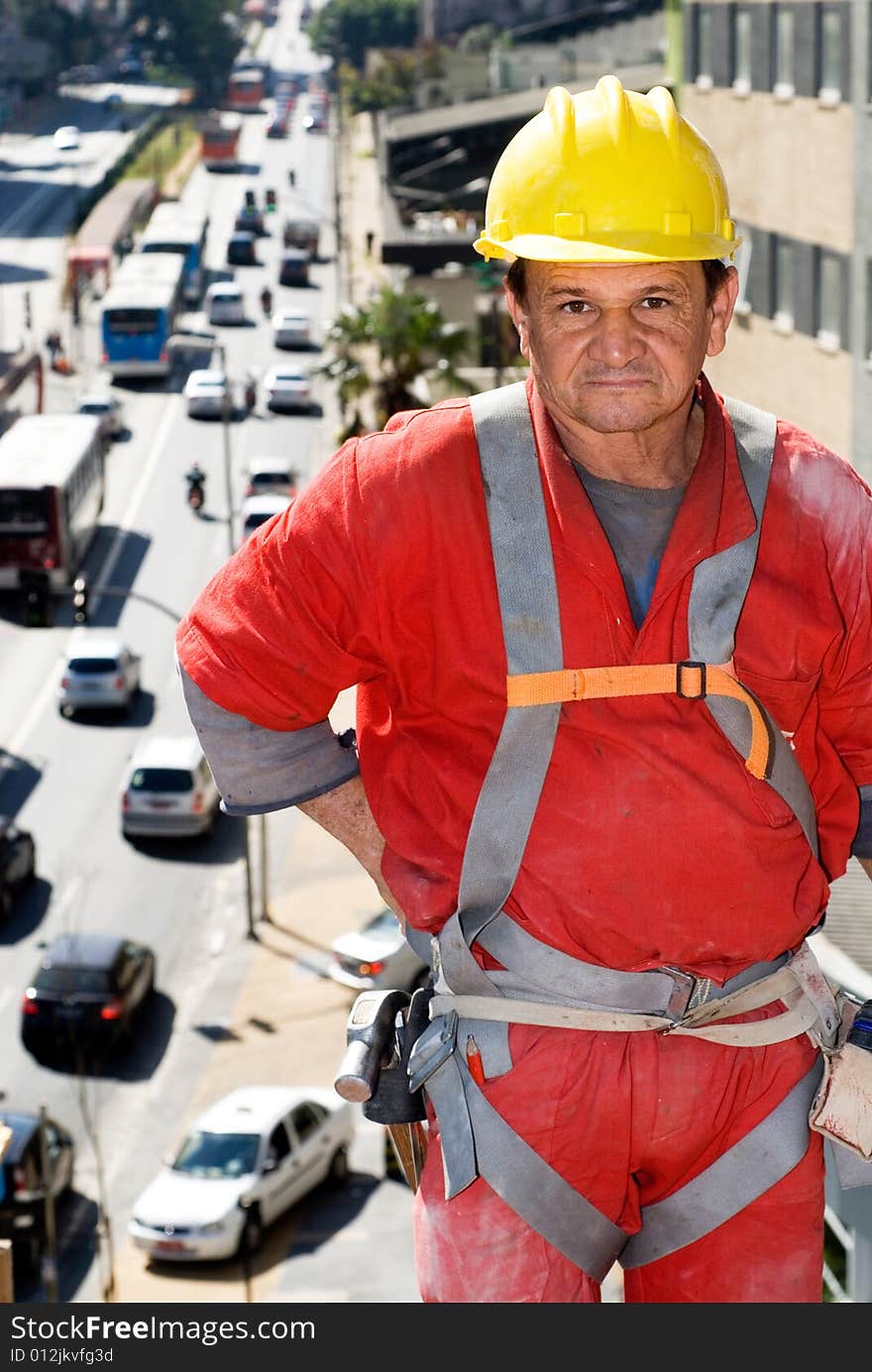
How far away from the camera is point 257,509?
76.2 m

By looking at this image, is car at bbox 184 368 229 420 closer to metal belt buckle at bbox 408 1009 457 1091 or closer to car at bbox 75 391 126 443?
car at bbox 75 391 126 443

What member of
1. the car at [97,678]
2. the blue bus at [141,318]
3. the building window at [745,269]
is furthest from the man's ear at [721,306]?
the blue bus at [141,318]

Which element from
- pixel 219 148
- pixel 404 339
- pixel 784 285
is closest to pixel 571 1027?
pixel 784 285

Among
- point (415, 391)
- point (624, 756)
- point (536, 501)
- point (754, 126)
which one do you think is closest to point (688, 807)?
point (624, 756)

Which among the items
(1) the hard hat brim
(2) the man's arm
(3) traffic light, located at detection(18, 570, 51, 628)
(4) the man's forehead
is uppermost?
(1) the hard hat brim

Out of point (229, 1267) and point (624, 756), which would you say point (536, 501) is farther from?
point (229, 1267)

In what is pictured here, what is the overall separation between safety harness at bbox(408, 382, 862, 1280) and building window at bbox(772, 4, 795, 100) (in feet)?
128

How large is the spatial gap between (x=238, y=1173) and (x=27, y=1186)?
3.73 metres

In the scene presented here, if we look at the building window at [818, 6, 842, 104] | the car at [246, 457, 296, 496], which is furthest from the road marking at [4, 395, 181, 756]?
the building window at [818, 6, 842, 104]

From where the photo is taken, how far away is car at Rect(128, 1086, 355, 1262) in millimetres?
39812

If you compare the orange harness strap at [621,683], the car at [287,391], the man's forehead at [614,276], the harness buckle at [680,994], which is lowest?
the car at [287,391]

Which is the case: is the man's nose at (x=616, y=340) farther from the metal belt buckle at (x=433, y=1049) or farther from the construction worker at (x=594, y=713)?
the metal belt buckle at (x=433, y=1049)

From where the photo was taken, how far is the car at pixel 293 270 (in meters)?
125

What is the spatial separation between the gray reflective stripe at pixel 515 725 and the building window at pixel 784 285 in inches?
1517
